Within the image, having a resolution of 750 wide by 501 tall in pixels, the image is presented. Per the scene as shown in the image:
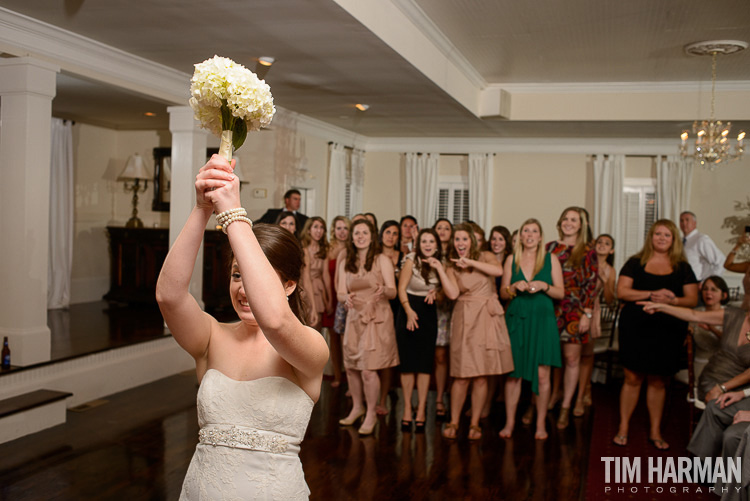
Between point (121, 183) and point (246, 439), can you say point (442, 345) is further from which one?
point (121, 183)

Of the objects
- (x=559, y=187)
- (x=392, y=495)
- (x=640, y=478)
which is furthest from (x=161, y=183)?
(x=640, y=478)

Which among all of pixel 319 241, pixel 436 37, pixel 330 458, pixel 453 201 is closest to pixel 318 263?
pixel 319 241

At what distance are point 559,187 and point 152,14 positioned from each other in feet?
25.3

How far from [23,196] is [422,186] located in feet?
23.6

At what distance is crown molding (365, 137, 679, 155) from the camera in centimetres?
1020

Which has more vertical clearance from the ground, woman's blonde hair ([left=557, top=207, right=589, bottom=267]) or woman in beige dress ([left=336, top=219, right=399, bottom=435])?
woman's blonde hair ([left=557, top=207, right=589, bottom=267])

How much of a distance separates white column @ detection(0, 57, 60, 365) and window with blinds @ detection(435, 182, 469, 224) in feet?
23.5

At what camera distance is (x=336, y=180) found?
10.3m

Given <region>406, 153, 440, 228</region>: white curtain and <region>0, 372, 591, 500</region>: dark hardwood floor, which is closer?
<region>0, 372, 591, 500</region>: dark hardwood floor

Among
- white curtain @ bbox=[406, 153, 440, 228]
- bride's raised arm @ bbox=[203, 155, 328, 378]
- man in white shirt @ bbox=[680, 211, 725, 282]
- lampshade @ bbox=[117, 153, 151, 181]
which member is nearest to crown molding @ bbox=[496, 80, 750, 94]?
man in white shirt @ bbox=[680, 211, 725, 282]

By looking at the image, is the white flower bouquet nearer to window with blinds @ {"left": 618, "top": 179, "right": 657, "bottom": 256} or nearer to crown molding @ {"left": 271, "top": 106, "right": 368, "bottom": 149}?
crown molding @ {"left": 271, "top": 106, "right": 368, "bottom": 149}

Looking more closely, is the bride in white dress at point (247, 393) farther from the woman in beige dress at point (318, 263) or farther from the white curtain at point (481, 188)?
the white curtain at point (481, 188)

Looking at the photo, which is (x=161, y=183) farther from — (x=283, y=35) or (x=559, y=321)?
(x=559, y=321)

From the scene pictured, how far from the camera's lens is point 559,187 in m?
10.7
